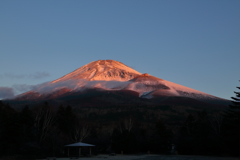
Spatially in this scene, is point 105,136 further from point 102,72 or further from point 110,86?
point 102,72

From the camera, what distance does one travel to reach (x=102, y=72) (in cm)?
13212

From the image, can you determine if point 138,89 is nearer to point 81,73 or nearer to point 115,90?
point 115,90

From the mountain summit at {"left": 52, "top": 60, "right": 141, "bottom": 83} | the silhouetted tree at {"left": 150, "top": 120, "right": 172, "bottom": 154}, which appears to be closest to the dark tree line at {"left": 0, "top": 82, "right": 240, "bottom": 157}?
the silhouetted tree at {"left": 150, "top": 120, "right": 172, "bottom": 154}

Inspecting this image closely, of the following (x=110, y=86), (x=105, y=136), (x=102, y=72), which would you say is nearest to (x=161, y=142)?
(x=105, y=136)

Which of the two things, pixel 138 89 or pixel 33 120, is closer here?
pixel 33 120

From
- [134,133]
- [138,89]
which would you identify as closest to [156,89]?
[138,89]

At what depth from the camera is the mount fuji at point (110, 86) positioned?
354 feet

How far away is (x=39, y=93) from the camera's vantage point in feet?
382

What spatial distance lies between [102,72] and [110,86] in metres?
16.9

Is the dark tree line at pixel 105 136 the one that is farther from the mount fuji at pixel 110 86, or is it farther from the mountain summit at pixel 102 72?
the mountain summit at pixel 102 72

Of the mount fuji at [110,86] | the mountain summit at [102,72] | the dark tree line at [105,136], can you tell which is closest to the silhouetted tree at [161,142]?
the dark tree line at [105,136]

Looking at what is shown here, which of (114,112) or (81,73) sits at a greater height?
(81,73)

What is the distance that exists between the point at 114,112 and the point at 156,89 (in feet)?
139

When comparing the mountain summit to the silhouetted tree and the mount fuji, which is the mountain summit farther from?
the silhouetted tree
